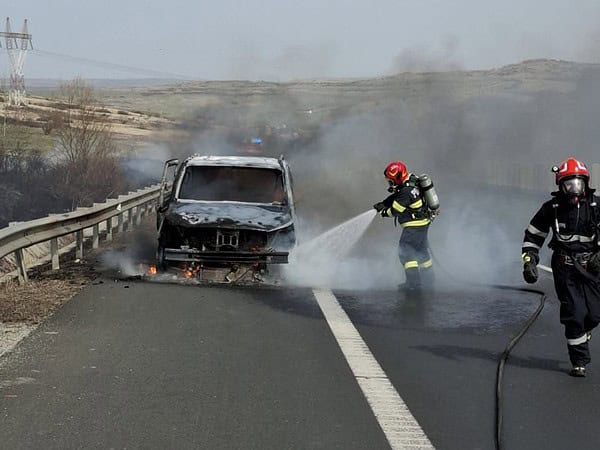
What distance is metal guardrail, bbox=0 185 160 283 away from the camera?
1037 centimetres

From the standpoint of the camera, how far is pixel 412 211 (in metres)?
11.6

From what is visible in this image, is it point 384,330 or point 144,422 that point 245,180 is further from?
point 144,422

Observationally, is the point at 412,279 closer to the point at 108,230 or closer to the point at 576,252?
the point at 576,252

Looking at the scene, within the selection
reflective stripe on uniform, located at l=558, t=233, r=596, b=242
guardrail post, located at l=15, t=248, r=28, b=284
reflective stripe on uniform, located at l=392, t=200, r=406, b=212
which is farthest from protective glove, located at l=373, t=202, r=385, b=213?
reflective stripe on uniform, located at l=558, t=233, r=596, b=242

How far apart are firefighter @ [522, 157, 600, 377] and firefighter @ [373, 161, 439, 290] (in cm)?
438

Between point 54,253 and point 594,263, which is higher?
point 594,263

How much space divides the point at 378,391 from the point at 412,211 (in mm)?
5690

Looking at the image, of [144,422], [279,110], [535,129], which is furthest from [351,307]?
[535,129]

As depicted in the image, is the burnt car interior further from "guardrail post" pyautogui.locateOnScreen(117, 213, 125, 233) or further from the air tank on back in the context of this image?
"guardrail post" pyautogui.locateOnScreen(117, 213, 125, 233)

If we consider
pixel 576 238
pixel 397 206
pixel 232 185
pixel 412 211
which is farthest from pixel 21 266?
pixel 576 238

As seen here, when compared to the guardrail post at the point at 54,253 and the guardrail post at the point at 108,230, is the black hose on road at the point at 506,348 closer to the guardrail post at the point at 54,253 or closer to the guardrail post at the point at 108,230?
the guardrail post at the point at 54,253

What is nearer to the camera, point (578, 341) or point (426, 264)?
point (578, 341)

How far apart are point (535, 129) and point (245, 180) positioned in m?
36.1

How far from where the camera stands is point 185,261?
36.7ft
